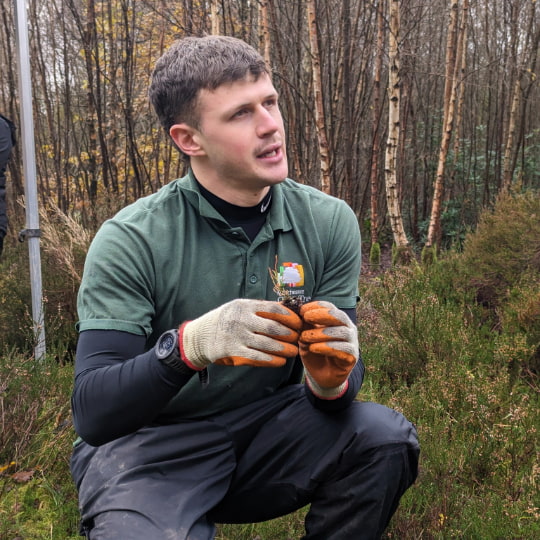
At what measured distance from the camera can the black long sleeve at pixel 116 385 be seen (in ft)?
5.01

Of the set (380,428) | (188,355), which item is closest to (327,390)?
(380,428)

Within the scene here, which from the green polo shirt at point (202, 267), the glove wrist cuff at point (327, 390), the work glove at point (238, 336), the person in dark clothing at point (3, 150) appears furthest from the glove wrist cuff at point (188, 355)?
the person in dark clothing at point (3, 150)

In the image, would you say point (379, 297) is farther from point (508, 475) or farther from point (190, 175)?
point (190, 175)

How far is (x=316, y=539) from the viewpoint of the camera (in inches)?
72.4

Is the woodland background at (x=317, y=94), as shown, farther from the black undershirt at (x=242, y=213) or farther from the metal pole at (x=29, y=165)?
the black undershirt at (x=242, y=213)

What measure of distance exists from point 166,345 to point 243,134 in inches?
29.7

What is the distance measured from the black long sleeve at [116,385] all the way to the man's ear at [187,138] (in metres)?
0.68

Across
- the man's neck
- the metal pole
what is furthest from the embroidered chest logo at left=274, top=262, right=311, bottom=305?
the metal pole

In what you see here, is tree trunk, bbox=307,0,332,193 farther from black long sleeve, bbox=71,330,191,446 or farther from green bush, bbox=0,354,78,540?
black long sleeve, bbox=71,330,191,446

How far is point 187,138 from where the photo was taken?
2.02 metres

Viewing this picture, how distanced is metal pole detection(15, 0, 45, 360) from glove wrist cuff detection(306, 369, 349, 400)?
2.18m

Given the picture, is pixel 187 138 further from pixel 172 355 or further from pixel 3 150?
pixel 3 150

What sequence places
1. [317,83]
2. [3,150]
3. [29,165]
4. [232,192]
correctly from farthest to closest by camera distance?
[317,83]
[3,150]
[29,165]
[232,192]

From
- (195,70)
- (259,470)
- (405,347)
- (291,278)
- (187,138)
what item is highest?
(195,70)
